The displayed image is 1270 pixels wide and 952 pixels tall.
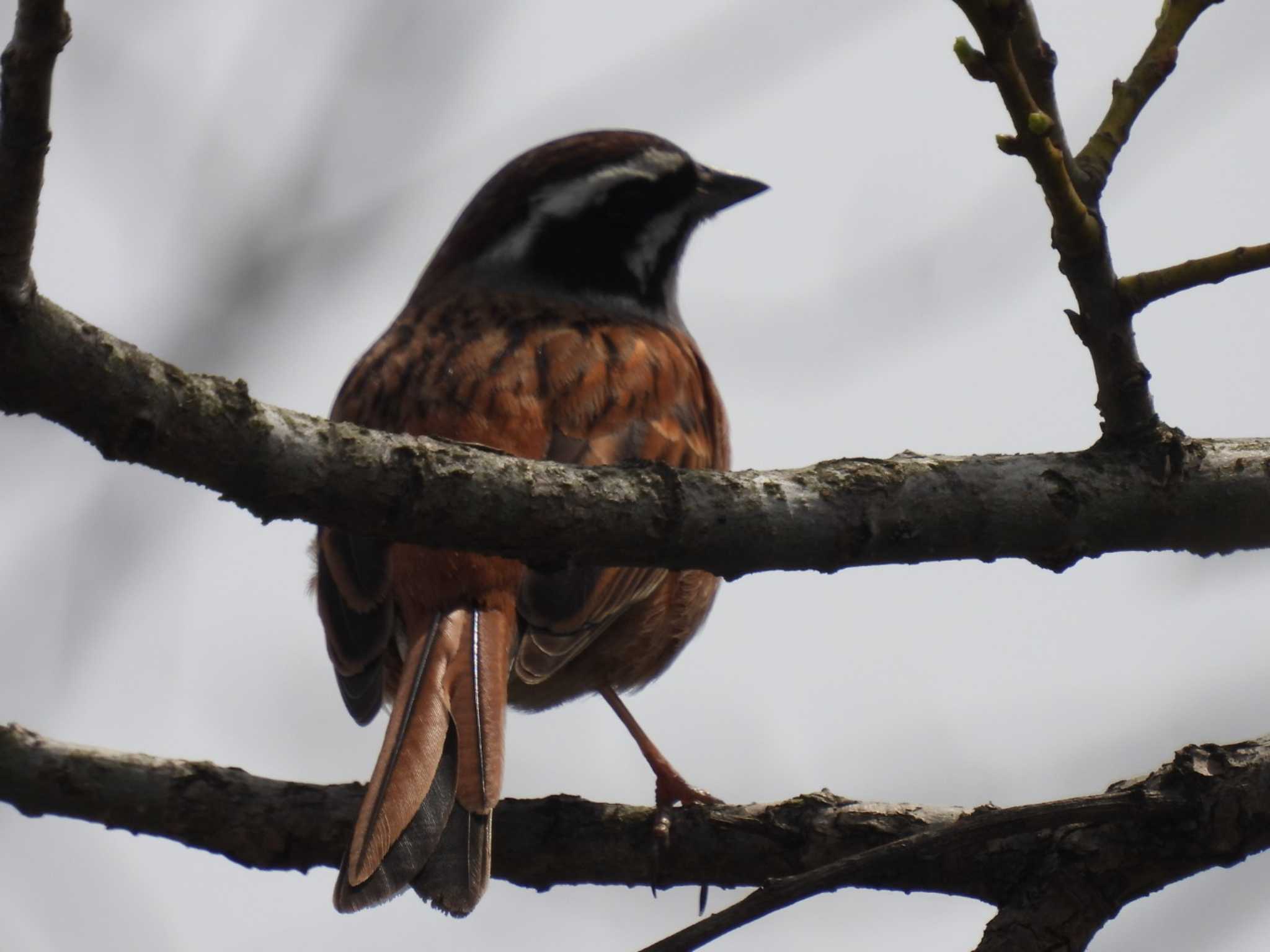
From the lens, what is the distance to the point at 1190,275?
119 inches

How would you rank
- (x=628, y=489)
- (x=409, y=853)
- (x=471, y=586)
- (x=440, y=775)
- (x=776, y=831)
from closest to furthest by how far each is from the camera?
1. (x=628, y=489)
2. (x=409, y=853)
3. (x=776, y=831)
4. (x=440, y=775)
5. (x=471, y=586)

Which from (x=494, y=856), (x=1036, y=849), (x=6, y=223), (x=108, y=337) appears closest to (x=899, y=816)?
(x=1036, y=849)

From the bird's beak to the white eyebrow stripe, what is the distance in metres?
0.14

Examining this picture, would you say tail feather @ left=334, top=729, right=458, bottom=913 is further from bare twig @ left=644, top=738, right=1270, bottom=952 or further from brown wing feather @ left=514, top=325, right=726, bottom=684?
bare twig @ left=644, top=738, right=1270, bottom=952

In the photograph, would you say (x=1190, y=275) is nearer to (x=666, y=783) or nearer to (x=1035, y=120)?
(x=1035, y=120)

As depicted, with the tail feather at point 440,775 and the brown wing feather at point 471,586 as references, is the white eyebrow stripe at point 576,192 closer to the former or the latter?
the brown wing feather at point 471,586

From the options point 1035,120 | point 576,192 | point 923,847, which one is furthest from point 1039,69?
point 576,192

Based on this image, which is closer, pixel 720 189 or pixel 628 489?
pixel 628 489

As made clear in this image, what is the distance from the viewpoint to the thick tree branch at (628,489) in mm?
2410

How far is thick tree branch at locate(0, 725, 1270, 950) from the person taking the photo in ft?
9.84

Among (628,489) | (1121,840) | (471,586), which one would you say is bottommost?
(1121,840)

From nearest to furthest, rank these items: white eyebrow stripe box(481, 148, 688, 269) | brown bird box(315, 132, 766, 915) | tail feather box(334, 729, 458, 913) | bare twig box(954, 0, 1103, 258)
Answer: bare twig box(954, 0, 1103, 258), tail feather box(334, 729, 458, 913), brown bird box(315, 132, 766, 915), white eyebrow stripe box(481, 148, 688, 269)

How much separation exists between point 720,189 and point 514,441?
2007mm

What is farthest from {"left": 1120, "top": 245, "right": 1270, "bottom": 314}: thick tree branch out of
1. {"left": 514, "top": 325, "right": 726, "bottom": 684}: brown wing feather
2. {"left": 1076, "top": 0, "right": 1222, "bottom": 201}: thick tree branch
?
{"left": 514, "top": 325, "right": 726, "bottom": 684}: brown wing feather
